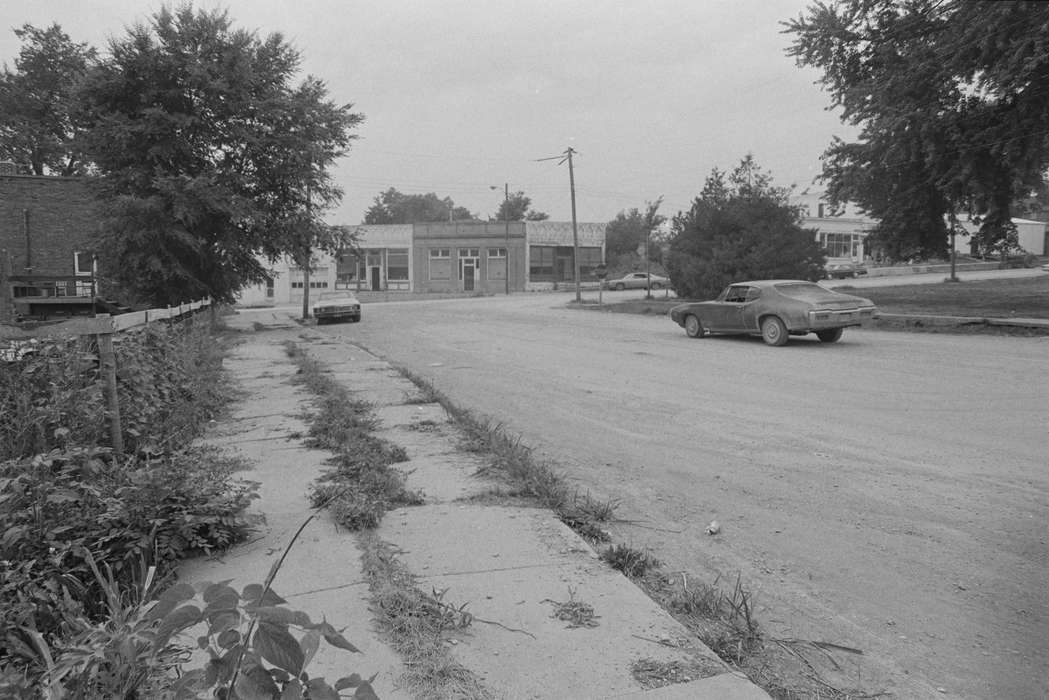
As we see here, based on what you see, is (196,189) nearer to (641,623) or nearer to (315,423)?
(315,423)

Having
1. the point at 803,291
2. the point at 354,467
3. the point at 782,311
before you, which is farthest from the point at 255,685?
the point at 803,291

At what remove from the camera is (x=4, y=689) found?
215cm

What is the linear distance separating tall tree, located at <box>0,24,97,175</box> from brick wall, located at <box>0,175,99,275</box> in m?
18.1

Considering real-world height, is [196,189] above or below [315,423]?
above

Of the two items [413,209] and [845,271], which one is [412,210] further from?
[845,271]

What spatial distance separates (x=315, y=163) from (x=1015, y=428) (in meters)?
20.1

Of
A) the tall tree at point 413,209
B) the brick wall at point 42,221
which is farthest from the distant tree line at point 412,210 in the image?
the brick wall at point 42,221

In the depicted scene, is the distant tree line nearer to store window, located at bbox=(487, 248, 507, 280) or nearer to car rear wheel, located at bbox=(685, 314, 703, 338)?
store window, located at bbox=(487, 248, 507, 280)

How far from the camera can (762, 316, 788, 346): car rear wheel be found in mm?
15773

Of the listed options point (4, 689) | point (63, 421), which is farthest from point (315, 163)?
point (4, 689)

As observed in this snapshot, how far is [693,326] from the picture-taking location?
732 inches

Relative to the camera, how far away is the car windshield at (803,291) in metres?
15.9

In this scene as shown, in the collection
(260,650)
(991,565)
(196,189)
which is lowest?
(991,565)

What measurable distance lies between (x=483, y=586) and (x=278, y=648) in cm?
203
